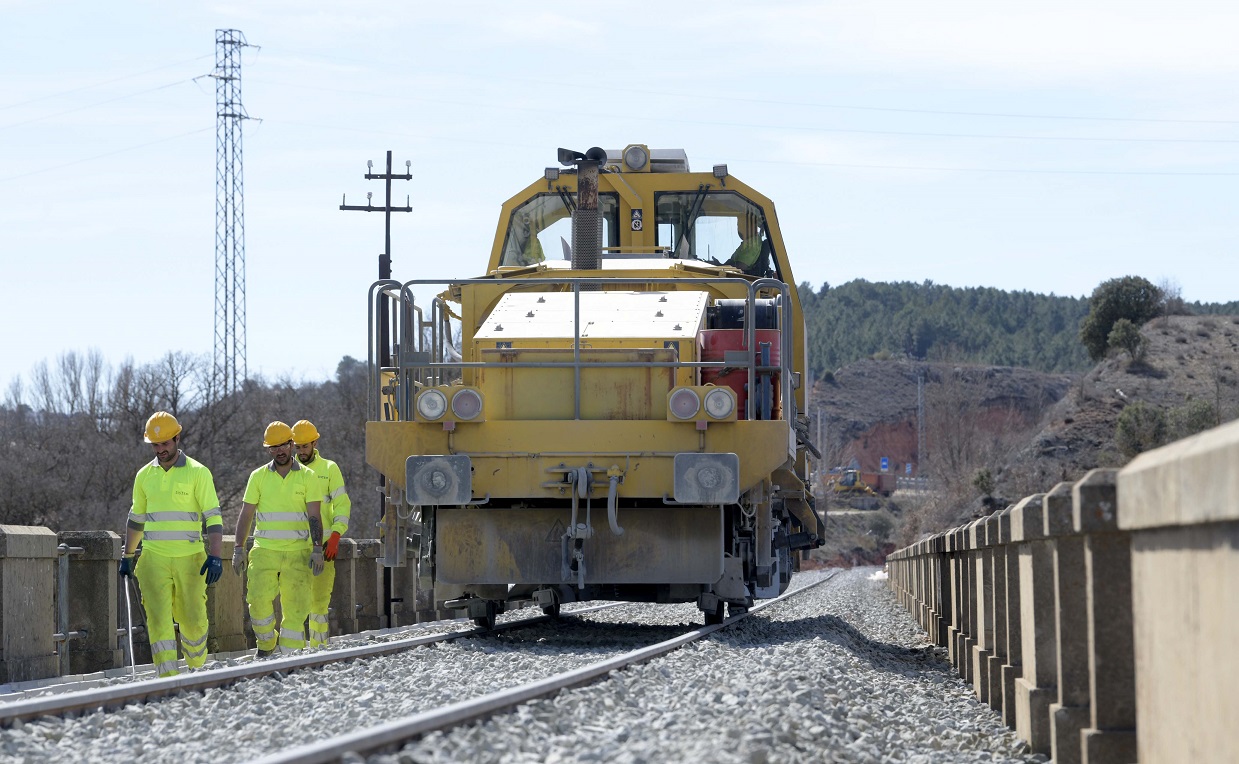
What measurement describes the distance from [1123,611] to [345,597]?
37.6 ft

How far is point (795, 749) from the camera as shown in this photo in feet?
18.4

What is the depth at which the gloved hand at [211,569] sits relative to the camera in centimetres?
1013

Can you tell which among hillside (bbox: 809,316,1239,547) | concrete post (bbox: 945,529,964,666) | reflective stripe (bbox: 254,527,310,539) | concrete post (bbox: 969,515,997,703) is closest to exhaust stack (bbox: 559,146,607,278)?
reflective stripe (bbox: 254,527,310,539)

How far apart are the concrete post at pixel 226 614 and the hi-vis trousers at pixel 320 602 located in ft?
6.42

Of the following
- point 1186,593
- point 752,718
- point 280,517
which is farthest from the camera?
point 280,517

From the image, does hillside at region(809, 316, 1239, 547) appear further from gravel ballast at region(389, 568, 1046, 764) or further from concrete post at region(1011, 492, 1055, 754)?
concrete post at region(1011, 492, 1055, 754)

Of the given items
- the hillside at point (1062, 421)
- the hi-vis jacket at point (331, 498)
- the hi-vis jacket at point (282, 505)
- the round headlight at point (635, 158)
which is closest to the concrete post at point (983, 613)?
the hi-vis jacket at point (331, 498)

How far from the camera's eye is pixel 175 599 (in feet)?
33.3

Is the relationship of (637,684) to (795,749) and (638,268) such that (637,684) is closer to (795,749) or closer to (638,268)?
(795,749)

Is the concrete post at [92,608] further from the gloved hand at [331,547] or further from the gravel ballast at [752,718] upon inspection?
the gravel ballast at [752,718]

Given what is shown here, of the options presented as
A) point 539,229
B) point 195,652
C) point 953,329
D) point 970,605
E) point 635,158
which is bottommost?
point 195,652

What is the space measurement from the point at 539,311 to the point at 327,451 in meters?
61.8

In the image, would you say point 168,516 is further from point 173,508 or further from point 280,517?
point 280,517

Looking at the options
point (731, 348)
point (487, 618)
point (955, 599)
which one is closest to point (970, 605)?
point (955, 599)
